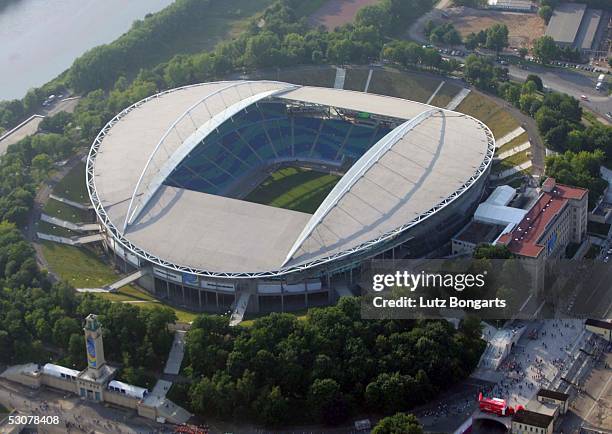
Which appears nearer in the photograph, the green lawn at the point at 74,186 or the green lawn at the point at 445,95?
the green lawn at the point at 74,186

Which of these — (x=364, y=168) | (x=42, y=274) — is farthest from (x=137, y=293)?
Answer: (x=364, y=168)

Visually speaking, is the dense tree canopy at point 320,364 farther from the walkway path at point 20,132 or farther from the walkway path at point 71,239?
the walkway path at point 20,132

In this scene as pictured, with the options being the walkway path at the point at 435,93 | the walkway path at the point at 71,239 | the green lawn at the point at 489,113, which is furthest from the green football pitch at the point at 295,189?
the walkway path at the point at 435,93

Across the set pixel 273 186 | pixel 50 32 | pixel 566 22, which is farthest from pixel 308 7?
pixel 273 186

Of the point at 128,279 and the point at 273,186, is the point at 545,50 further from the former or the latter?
the point at 128,279

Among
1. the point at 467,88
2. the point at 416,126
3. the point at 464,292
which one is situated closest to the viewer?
the point at 464,292

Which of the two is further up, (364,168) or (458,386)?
(364,168)

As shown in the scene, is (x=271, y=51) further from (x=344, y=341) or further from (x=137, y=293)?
(x=344, y=341)
